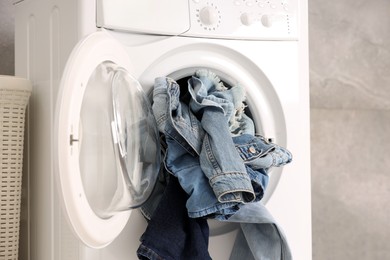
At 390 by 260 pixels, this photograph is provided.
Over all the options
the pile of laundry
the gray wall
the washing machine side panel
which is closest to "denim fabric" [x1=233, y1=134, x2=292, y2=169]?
the pile of laundry

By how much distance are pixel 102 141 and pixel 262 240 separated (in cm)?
49

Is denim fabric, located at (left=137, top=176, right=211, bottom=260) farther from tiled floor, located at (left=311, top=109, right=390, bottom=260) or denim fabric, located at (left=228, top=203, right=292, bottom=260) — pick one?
tiled floor, located at (left=311, top=109, right=390, bottom=260)

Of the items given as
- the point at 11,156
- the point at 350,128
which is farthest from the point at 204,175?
the point at 350,128

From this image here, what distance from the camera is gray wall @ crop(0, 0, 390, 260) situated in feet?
6.59

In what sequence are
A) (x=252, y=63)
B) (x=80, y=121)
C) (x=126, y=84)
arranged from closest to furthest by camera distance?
(x=80, y=121), (x=126, y=84), (x=252, y=63)

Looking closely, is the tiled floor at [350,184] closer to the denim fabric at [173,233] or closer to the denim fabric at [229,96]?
the denim fabric at [229,96]

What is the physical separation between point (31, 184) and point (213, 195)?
1.81 ft

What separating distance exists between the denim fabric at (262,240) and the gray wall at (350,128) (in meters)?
0.81

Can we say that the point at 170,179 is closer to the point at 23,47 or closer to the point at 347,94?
the point at 23,47

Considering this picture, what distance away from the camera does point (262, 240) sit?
1.24 metres

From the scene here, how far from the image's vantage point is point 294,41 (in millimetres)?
1395

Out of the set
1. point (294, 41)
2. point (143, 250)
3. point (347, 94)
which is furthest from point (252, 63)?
point (347, 94)

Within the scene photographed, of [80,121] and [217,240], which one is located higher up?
[80,121]

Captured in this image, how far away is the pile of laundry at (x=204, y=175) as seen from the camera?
111cm
